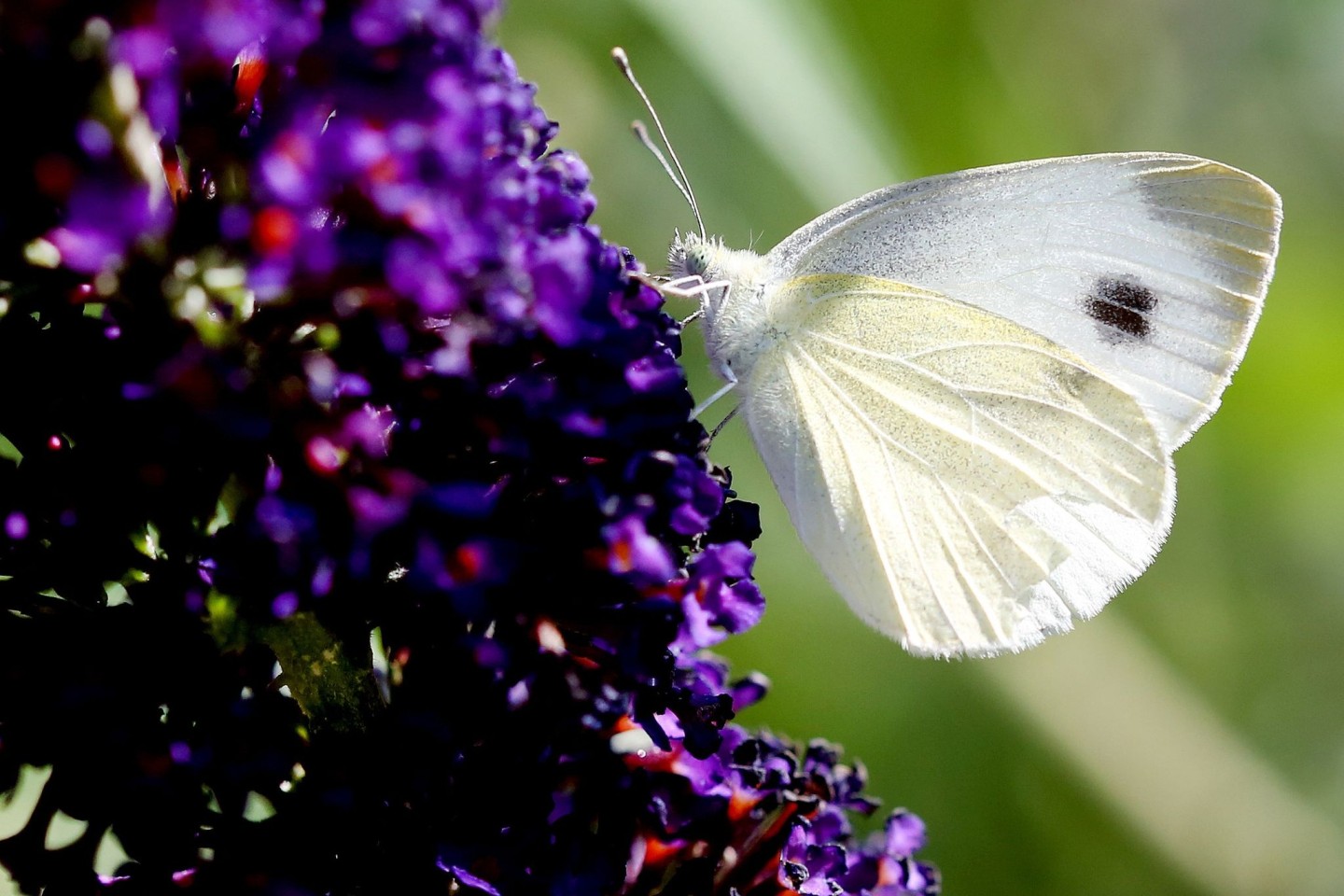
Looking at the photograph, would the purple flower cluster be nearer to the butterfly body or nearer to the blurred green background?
the butterfly body

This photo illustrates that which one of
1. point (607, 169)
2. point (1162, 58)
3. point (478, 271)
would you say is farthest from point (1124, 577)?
point (1162, 58)

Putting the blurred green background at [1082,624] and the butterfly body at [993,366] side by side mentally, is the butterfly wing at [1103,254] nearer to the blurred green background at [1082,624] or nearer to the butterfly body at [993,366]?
the butterfly body at [993,366]

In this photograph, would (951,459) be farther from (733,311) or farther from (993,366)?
(733,311)

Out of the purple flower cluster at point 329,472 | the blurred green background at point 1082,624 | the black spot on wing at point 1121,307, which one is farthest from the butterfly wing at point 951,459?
the blurred green background at point 1082,624

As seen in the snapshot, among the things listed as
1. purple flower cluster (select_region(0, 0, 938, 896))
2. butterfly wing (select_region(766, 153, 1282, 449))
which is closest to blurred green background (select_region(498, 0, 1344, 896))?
butterfly wing (select_region(766, 153, 1282, 449))

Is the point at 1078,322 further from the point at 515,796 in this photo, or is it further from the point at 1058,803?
the point at 1058,803

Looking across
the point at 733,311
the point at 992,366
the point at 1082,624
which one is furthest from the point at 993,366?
the point at 1082,624

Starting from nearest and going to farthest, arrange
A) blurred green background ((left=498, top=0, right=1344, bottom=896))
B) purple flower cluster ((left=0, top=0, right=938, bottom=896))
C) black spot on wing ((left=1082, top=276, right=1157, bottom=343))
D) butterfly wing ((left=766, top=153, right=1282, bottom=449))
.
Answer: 1. purple flower cluster ((left=0, top=0, right=938, bottom=896))
2. butterfly wing ((left=766, top=153, right=1282, bottom=449))
3. black spot on wing ((left=1082, top=276, right=1157, bottom=343))
4. blurred green background ((left=498, top=0, right=1344, bottom=896))
